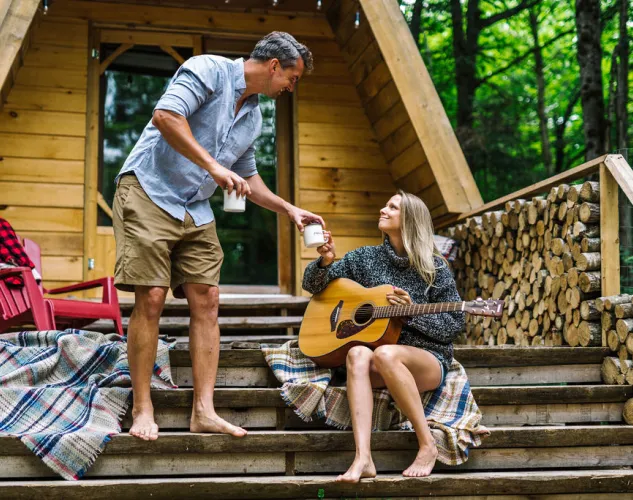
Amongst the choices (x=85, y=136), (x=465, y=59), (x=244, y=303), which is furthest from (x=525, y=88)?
(x=85, y=136)

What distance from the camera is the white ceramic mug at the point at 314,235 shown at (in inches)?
129

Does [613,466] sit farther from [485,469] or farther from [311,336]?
[311,336]

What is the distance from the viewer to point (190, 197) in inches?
128

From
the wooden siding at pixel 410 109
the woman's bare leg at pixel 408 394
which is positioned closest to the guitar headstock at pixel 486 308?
the woman's bare leg at pixel 408 394

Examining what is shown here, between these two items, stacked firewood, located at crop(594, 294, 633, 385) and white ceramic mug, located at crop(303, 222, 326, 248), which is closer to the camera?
white ceramic mug, located at crop(303, 222, 326, 248)

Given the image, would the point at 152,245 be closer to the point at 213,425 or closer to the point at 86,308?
the point at 213,425

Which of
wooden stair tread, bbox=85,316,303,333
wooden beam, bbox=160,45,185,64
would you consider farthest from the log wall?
wooden stair tread, bbox=85,316,303,333

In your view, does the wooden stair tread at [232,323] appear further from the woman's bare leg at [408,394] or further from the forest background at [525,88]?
the forest background at [525,88]

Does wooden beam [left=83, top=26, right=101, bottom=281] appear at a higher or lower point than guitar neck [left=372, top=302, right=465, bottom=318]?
higher

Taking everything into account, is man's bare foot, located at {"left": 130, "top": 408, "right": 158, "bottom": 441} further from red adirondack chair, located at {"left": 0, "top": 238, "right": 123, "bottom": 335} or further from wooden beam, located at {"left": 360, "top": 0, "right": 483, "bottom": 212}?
wooden beam, located at {"left": 360, "top": 0, "right": 483, "bottom": 212}

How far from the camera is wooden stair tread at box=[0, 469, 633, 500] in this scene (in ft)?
9.76

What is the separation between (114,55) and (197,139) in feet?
11.2

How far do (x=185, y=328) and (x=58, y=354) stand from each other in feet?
6.39

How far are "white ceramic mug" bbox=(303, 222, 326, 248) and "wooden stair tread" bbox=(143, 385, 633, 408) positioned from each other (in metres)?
0.66
